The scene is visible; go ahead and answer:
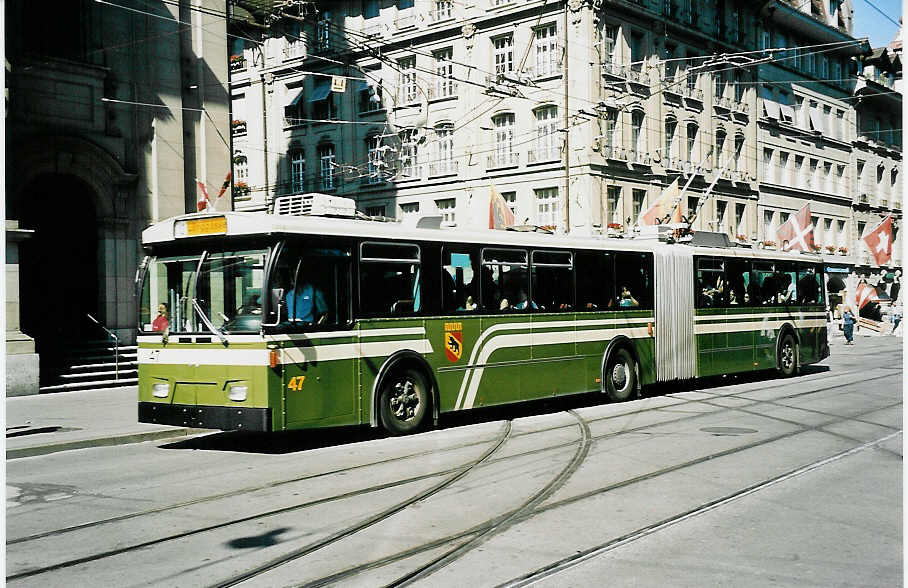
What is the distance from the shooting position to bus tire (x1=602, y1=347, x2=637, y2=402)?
57.4 feet

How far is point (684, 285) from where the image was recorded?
770 inches

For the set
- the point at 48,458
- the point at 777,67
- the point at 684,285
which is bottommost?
the point at 48,458

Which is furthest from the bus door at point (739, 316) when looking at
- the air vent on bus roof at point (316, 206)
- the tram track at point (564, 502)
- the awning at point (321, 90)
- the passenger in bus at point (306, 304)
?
the awning at point (321, 90)

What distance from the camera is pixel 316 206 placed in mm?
12906

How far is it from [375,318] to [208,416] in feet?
8.60

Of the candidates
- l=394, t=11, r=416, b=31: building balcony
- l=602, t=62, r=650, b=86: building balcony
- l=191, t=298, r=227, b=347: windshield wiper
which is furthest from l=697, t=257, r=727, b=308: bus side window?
l=394, t=11, r=416, b=31: building balcony

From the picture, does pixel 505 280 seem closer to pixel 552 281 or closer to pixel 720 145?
pixel 552 281

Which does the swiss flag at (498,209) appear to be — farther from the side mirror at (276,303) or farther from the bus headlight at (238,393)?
the bus headlight at (238,393)

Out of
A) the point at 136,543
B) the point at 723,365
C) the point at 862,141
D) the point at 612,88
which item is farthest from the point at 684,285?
the point at 862,141

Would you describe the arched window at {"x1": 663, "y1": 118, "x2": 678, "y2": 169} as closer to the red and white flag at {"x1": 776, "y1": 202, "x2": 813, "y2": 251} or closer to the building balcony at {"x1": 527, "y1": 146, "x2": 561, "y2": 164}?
the building balcony at {"x1": 527, "y1": 146, "x2": 561, "y2": 164}

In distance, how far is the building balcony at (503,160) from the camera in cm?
4519

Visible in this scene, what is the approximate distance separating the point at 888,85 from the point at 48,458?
68078 millimetres

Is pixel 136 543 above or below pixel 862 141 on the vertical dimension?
below

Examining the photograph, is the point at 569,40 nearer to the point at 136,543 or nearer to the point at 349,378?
the point at 349,378
